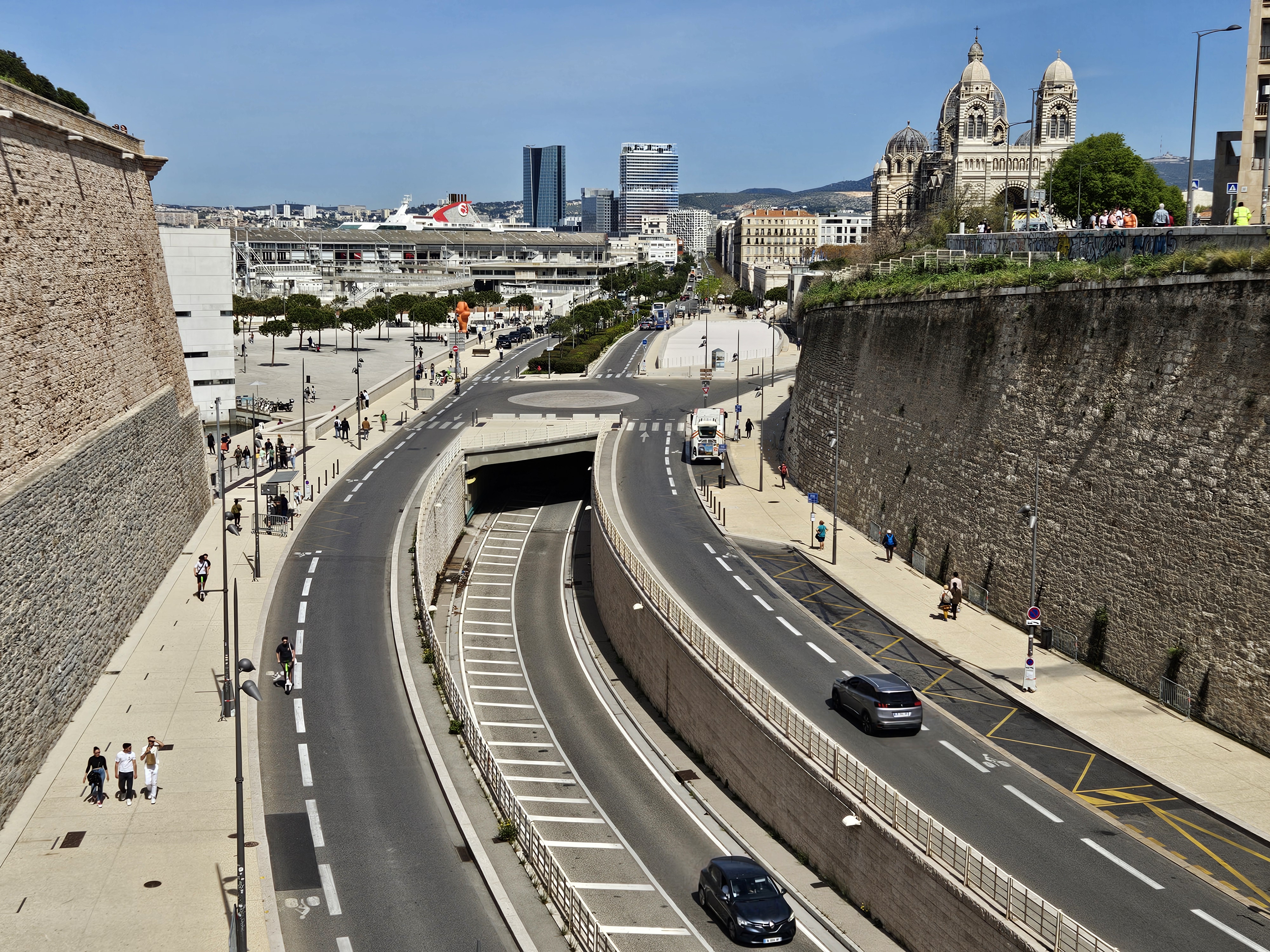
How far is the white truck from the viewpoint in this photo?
5731cm

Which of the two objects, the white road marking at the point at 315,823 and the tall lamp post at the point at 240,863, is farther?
the white road marking at the point at 315,823

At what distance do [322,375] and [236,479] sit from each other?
35.6 meters

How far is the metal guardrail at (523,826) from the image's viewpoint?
18.0 m

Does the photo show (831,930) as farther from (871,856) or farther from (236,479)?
(236,479)

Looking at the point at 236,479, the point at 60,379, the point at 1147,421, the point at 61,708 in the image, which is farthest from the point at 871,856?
the point at 236,479

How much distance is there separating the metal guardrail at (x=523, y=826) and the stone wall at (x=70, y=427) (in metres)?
8.14

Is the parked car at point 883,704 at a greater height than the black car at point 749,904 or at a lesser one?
greater

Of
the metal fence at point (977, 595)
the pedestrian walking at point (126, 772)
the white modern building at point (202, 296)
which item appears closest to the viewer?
the pedestrian walking at point (126, 772)

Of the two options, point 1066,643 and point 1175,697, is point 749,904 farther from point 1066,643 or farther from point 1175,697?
point 1066,643

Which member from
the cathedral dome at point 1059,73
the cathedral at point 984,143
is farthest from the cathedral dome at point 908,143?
the cathedral dome at point 1059,73

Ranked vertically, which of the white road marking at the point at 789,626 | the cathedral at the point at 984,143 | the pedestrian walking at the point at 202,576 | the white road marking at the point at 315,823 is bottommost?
the white road marking at the point at 315,823

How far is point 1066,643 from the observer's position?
30.0 m

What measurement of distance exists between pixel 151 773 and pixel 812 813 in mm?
12917

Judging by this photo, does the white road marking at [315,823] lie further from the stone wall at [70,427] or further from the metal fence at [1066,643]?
the metal fence at [1066,643]
